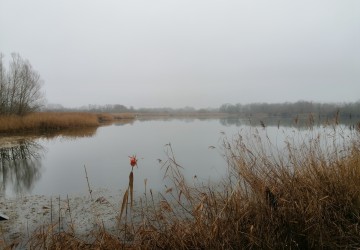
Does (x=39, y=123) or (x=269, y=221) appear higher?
(x=39, y=123)

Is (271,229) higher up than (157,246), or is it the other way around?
(271,229)

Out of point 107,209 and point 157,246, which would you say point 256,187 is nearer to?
point 157,246

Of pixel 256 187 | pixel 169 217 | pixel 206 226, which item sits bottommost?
pixel 169 217

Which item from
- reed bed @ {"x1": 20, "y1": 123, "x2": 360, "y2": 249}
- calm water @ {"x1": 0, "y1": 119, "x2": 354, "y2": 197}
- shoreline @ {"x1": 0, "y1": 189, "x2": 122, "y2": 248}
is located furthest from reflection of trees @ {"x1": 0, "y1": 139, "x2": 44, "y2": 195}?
reed bed @ {"x1": 20, "y1": 123, "x2": 360, "y2": 249}

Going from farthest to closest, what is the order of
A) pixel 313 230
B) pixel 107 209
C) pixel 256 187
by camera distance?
pixel 107 209 → pixel 256 187 → pixel 313 230

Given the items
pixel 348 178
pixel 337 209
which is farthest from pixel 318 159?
pixel 337 209

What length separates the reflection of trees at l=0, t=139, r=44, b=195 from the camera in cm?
607

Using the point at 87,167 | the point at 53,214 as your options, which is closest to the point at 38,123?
the point at 87,167

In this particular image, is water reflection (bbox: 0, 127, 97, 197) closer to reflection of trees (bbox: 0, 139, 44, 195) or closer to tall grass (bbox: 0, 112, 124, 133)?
reflection of trees (bbox: 0, 139, 44, 195)

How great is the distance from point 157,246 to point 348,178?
189 centimetres

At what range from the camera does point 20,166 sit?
7945mm

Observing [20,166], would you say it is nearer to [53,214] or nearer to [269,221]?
[53,214]

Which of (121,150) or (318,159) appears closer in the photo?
(318,159)

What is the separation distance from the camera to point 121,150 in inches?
421
